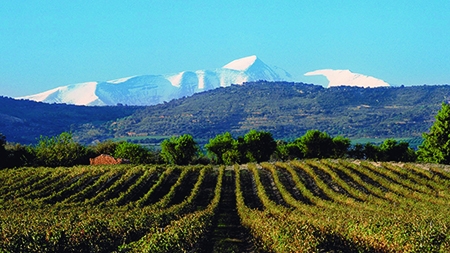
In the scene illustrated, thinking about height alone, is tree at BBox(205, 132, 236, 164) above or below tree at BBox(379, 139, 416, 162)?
above

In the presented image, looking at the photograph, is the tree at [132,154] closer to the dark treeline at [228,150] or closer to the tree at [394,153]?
the dark treeline at [228,150]

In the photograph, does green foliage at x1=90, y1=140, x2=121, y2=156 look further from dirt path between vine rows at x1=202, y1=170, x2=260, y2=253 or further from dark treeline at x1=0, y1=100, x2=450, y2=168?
dirt path between vine rows at x1=202, y1=170, x2=260, y2=253

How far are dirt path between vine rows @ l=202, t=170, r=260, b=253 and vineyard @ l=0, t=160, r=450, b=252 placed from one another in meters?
0.07

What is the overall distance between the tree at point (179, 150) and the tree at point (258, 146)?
30.2 feet

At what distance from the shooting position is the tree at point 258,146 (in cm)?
8569

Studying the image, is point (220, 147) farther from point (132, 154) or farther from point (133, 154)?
point (132, 154)

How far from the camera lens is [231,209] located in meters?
38.2

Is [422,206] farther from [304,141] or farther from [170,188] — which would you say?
[304,141]

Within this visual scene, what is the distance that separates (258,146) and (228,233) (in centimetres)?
5768

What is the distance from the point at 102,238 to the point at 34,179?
1244 inches

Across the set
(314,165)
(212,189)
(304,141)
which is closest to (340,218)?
(212,189)

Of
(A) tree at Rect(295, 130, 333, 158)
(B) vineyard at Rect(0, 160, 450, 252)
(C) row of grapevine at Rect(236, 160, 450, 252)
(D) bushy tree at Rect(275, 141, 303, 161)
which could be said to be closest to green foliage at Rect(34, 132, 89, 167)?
(B) vineyard at Rect(0, 160, 450, 252)

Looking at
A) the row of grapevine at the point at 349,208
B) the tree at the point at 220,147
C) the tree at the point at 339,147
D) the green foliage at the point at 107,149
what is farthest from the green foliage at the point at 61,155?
the tree at the point at 339,147

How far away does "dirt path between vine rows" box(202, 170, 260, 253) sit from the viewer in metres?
23.5
